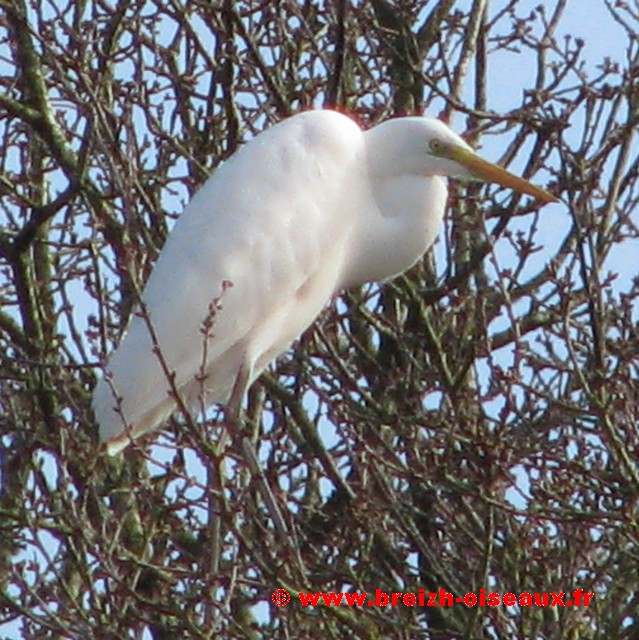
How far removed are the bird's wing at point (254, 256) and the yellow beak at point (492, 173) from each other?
12.5 inches

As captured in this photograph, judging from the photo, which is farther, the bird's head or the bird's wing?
the bird's head

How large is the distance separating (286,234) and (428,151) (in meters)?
0.47

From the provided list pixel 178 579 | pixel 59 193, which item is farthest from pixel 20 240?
pixel 178 579

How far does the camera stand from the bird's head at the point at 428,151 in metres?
5.11

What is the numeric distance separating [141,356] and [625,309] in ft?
4.15

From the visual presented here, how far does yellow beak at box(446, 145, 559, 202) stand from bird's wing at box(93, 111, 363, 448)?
316 mm

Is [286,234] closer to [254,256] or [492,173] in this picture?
[254,256]

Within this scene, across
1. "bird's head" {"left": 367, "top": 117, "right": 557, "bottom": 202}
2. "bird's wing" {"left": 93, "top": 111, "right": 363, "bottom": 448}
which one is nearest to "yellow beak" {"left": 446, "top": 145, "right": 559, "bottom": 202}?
"bird's head" {"left": 367, "top": 117, "right": 557, "bottom": 202}

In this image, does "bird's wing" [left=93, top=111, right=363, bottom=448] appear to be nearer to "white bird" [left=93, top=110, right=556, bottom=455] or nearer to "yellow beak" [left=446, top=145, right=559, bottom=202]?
"white bird" [left=93, top=110, right=556, bottom=455]

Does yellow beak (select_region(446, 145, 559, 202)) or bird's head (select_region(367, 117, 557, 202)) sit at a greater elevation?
bird's head (select_region(367, 117, 557, 202))

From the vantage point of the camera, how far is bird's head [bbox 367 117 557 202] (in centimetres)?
511

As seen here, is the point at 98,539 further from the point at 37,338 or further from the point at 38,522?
the point at 37,338

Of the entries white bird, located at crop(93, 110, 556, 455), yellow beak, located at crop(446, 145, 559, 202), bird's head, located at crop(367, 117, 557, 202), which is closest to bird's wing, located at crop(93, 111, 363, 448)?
white bird, located at crop(93, 110, 556, 455)

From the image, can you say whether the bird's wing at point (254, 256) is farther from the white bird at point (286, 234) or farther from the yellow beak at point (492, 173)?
the yellow beak at point (492, 173)
